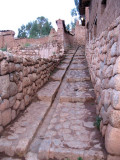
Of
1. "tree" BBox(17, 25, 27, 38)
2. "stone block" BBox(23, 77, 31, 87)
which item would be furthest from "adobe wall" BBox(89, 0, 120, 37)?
"tree" BBox(17, 25, 27, 38)

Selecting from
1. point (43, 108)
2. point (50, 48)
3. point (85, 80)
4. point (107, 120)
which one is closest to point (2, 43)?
point (50, 48)

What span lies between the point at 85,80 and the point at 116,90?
409 cm

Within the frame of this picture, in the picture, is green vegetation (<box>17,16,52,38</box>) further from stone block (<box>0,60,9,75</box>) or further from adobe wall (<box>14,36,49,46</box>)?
stone block (<box>0,60,9,75</box>)

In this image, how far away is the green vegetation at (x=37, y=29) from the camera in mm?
38703

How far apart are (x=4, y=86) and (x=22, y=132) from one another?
0.87 meters

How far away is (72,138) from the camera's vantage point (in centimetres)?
262

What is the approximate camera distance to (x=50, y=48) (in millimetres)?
12523

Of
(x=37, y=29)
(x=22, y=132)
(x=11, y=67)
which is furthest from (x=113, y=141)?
(x=37, y=29)

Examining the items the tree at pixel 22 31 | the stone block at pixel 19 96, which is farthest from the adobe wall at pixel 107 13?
the tree at pixel 22 31

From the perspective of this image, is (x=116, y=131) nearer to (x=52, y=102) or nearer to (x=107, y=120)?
(x=107, y=120)

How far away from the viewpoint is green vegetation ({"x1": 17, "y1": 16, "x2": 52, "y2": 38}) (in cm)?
3870

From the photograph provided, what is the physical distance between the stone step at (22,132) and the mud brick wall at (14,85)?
0.15 m

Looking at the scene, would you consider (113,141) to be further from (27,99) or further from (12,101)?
(27,99)

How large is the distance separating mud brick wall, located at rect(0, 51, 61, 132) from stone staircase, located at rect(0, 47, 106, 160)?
0.20m
